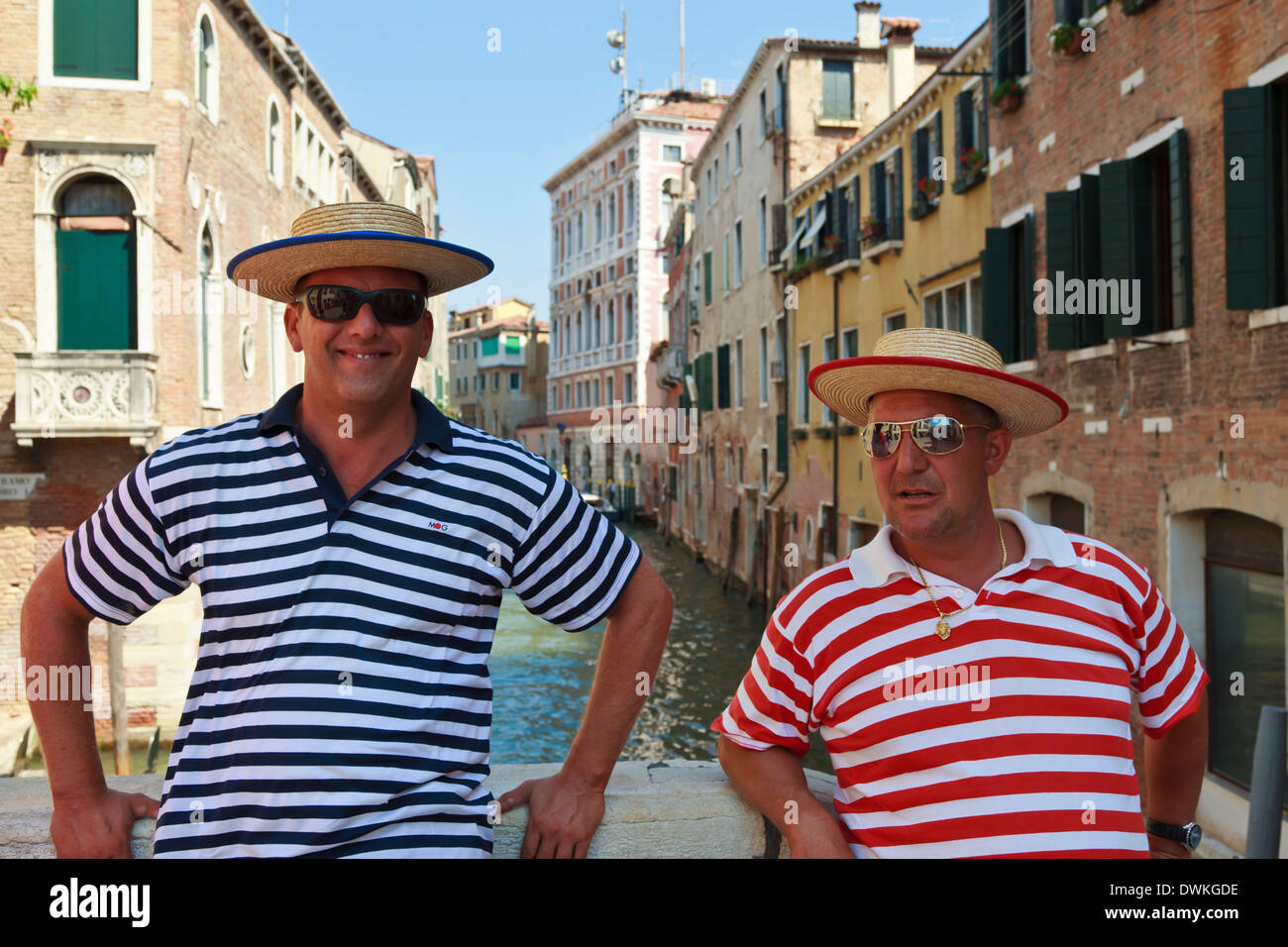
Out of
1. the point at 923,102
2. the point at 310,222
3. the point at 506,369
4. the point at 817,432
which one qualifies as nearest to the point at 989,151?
the point at 923,102

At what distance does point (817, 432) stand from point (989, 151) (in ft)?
18.2

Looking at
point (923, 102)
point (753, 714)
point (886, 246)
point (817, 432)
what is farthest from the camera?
point (817, 432)

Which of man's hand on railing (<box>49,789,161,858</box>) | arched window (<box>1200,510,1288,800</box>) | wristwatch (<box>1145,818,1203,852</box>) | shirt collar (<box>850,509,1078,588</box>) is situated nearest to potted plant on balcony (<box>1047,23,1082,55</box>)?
arched window (<box>1200,510,1288,800</box>)

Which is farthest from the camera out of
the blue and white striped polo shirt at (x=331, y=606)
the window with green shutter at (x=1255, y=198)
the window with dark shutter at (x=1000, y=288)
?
the window with dark shutter at (x=1000, y=288)

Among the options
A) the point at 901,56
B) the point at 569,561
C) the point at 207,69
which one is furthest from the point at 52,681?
the point at 901,56

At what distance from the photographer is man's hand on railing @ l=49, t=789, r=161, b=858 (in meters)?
1.62

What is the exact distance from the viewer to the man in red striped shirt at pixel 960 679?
1.56 m

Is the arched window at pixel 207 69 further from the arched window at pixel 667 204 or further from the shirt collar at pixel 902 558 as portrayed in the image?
the arched window at pixel 667 204

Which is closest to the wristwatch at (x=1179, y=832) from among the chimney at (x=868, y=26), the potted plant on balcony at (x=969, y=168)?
the potted plant on balcony at (x=969, y=168)

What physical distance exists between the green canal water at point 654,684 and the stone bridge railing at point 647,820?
6935 millimetres

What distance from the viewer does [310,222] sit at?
71.9 inches

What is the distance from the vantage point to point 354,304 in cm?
175

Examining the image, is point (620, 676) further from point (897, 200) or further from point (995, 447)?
point (897, 200)

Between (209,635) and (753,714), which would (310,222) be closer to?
(209,635)
